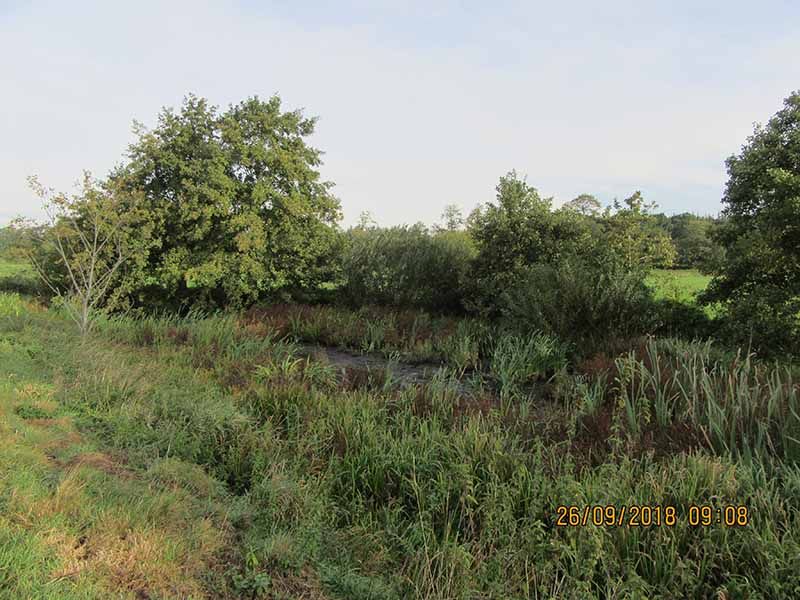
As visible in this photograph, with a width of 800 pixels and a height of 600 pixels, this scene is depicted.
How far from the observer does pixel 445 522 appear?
3340mm

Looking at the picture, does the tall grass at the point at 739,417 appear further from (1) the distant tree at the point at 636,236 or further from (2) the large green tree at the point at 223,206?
(2) the large green tree at the point at 223,206

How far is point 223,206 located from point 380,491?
9384mm

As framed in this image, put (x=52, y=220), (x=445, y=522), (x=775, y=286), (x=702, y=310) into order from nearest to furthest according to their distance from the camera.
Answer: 1. (x=445, y=522)
2. (x=775, y=286)
3. (x=52, y=220)
4. (x=702, y=310)

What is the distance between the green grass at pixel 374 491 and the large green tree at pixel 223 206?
6339mm

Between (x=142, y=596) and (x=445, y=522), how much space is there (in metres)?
1.89

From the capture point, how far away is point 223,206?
11.4 m

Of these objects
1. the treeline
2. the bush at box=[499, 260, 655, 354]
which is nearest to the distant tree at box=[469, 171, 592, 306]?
the treeline

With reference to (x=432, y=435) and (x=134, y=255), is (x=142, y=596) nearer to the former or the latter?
(x=432, y=435)

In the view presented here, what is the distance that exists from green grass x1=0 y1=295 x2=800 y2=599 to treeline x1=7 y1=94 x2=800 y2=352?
3.49 m

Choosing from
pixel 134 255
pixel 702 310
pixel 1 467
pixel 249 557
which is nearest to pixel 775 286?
pixel 702 310

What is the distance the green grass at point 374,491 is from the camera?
8.38 ft

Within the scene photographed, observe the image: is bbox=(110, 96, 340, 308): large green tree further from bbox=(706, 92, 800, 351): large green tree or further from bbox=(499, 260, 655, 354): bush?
bbox=(706, 92, 800, 351): large green tree
